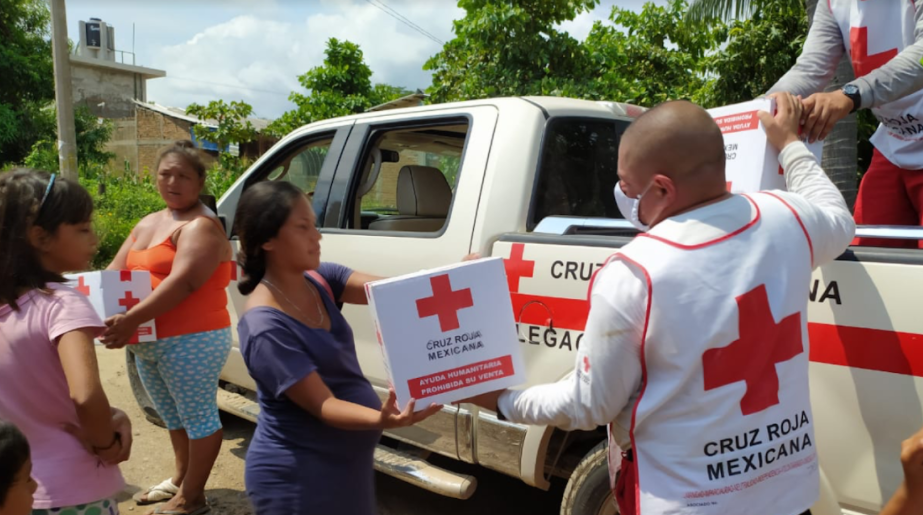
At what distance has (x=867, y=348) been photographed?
1860 mm

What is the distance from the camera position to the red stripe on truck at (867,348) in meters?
1.79

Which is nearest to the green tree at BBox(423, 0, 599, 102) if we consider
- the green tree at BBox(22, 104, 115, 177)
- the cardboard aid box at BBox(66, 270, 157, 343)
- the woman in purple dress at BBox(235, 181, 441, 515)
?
the cardboard aid box at BBox(66, 270, 157, 343)

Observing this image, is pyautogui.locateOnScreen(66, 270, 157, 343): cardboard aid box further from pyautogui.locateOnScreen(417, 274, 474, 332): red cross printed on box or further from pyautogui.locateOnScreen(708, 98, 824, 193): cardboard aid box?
pyautogui.locateOnScreen(708, 98, 824, 193): cardboard aid box

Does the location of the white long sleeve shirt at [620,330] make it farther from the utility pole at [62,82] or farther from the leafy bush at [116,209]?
the leafy bush at [116,209]

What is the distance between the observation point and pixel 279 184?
2.08m

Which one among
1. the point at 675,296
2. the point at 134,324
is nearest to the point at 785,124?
the point at 675,296

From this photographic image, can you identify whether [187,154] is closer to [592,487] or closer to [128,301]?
[128,301]

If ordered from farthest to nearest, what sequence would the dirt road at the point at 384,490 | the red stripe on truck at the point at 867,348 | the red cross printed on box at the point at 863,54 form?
the dirt road at the point at 384,490, the red cross printed on box at the point at 863,54, the red stripe on truck at the point at 867,348

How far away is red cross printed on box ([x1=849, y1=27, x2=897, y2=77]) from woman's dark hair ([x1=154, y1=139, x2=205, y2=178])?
2.79 metres

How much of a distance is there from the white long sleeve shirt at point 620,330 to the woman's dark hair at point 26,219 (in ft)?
4.20

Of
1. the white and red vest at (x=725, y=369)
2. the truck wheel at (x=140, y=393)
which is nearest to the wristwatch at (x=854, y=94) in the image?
the white and red vest at (x=725, y=369)

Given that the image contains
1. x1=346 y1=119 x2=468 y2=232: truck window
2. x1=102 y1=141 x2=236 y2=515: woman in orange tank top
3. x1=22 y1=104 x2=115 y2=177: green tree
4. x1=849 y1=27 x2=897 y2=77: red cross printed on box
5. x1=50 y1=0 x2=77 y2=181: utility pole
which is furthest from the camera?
x1=22 y1=104 x2=115 y2=177: green tree

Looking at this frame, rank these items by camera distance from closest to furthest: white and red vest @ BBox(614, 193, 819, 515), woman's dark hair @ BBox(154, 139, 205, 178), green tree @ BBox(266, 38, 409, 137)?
white and red vest @ BBox(614, 193, 819, 515)
woman's dark hair @ BBox(154, 139, 205, 178)
green tree @ BBox(266, 38, 409, 137)

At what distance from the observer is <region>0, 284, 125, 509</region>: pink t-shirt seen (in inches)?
72.0
